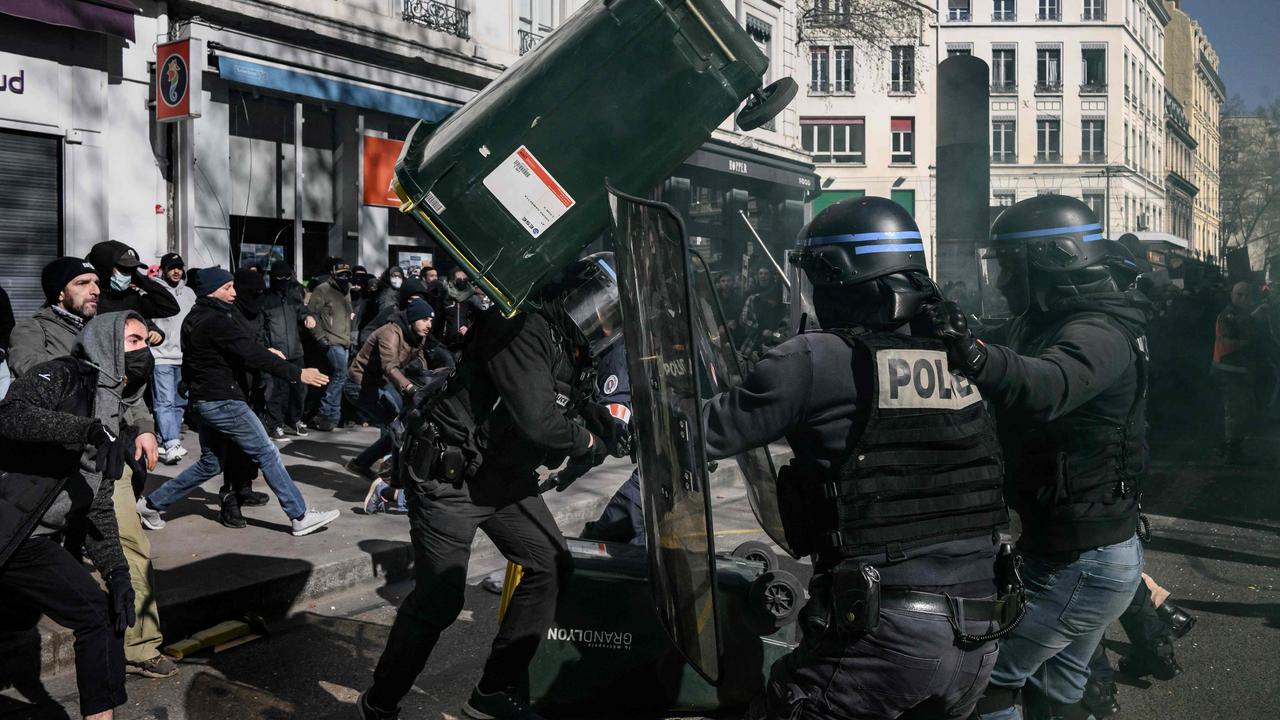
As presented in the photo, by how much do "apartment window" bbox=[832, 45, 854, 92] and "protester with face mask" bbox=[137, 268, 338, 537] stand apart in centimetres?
3882

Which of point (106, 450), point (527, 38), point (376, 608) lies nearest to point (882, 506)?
point (106, 450)

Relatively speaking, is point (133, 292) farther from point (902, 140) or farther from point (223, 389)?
point (902, 140)

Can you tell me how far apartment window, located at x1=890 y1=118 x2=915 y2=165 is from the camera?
41969mm

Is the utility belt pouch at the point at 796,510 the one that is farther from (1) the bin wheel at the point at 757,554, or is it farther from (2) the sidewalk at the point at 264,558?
(2) the sidewalk at the point at 264,558

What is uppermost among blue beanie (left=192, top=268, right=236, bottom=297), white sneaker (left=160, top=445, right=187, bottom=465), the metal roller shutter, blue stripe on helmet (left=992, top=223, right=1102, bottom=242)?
the metal roller shutter

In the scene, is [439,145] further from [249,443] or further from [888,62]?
[888,62]

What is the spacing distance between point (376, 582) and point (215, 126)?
7.99 meters

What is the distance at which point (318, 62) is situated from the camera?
507 inches

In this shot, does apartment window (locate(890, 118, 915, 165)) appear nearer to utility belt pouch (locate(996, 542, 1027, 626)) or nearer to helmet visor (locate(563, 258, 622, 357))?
helmet visor (locate(563, 258, 622, 357))

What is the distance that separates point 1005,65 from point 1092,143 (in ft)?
16.8

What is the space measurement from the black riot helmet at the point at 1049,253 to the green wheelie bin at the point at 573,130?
1.05 m

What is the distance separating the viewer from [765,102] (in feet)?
9.75

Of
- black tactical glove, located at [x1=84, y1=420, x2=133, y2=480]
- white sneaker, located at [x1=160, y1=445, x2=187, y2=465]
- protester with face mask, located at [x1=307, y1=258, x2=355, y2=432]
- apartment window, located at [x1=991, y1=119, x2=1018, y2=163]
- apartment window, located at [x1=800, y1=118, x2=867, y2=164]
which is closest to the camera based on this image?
black tactical glove, located at [x1=84, y1=420, x2=133, y2=480]

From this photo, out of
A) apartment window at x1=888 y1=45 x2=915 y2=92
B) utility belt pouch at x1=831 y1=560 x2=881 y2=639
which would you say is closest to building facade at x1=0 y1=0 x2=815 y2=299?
utility belt pouch at x1=831 y1=560 x2=881 y2=639
